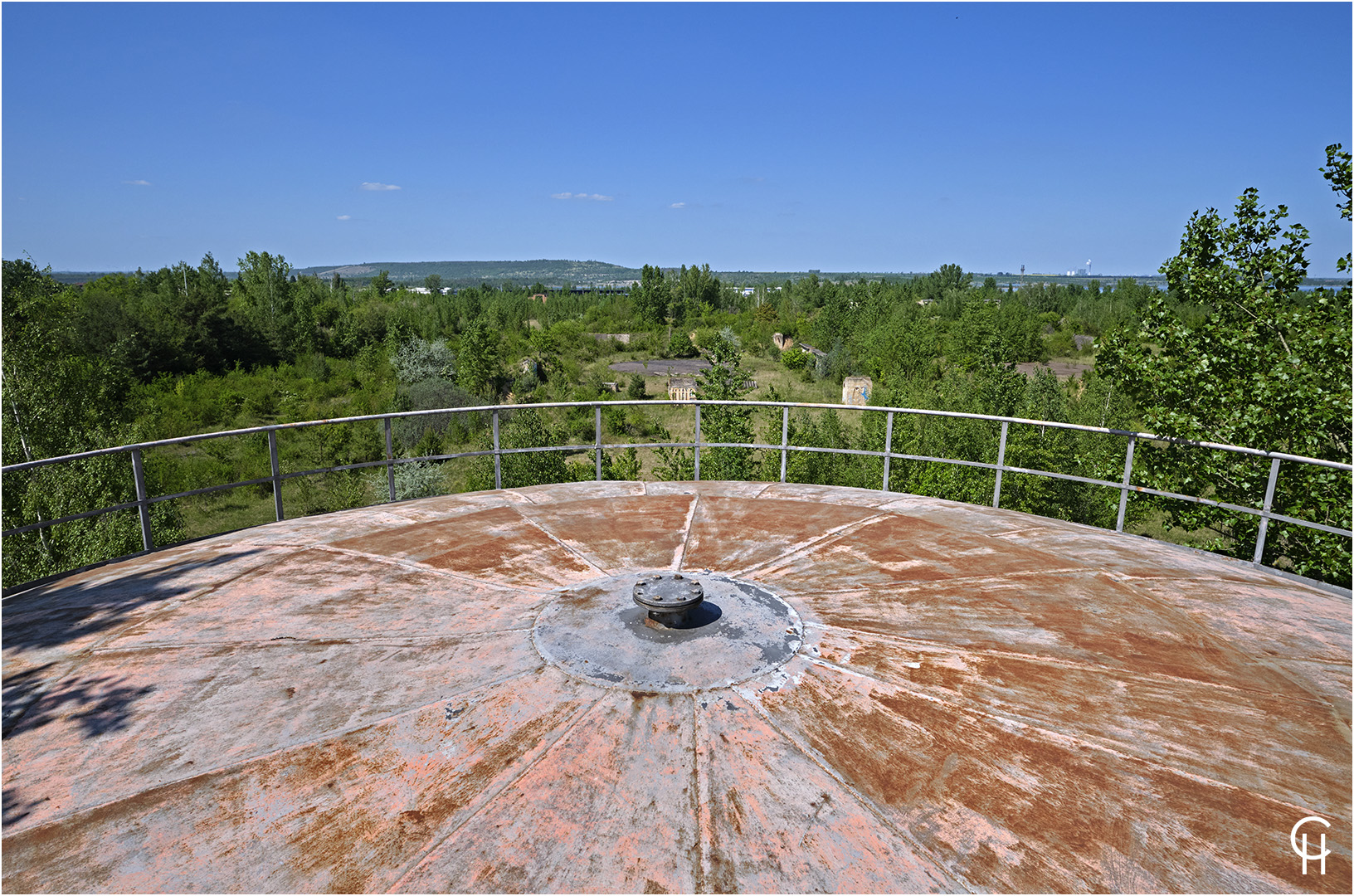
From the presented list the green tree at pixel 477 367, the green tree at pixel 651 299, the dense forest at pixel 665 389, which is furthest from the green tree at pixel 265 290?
the green tree at pixel 651 299

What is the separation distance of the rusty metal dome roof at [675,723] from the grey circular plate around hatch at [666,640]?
26 millimetres

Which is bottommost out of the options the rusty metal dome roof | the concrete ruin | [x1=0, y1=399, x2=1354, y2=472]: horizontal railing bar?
the concrete ruin

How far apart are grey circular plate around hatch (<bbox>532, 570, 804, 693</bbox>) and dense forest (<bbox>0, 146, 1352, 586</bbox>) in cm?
826

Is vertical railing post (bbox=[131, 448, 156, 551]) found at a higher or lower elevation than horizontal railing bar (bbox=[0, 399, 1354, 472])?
lower

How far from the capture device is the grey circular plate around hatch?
191 inches

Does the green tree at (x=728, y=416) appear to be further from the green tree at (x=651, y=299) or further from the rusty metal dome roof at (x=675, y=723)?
the green tree at (x=651, y=299)

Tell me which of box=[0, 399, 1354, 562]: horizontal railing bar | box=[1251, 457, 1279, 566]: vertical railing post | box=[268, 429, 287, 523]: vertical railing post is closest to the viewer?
box=[0, 399, 1354, 562]: horizontal railing bar

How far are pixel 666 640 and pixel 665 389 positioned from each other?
55620 mm

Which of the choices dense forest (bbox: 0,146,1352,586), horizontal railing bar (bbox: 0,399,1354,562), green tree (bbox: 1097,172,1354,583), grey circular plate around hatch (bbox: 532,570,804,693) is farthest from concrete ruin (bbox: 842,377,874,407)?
grey circular plate around hatch (bbox: 532,570,804,693)

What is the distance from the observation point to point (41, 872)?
327cm

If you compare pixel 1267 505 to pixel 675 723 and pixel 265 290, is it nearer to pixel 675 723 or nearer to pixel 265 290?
pixel 675 723

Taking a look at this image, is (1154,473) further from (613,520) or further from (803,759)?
(803,759)

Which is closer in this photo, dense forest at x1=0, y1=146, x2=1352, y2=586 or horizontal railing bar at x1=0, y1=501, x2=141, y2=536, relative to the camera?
horizontal railing bar at x1=0, y1=501, x2=141, y2=536

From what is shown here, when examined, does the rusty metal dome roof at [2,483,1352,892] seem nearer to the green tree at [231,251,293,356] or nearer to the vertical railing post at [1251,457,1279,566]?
the vertical railing post at [1251,457,1279,566]
